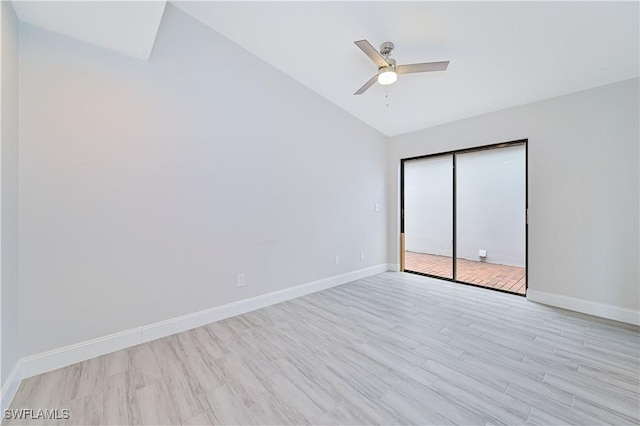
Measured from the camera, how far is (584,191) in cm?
278

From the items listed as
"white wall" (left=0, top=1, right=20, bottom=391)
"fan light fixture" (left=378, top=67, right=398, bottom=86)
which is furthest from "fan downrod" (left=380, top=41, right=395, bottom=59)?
"white wall" (left=0, top=1, right=20, bottom=391)

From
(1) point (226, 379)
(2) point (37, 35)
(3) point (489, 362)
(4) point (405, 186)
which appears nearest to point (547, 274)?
(3) point (489, 362)

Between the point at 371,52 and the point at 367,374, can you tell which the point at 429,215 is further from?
the point at 367,374

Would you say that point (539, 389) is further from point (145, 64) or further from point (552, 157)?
point (145, 64)

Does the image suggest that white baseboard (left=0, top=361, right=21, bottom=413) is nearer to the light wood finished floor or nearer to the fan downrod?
the light wood finished floor

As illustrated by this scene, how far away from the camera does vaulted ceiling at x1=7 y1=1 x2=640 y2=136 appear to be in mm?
1867

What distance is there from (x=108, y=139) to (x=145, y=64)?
77 centimetres

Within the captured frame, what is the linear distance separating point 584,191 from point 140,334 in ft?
15.6

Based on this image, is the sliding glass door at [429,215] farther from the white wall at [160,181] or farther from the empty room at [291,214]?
the white wall at [160,181]

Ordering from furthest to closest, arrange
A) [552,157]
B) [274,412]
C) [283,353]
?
[552,157] < [283,353] < [274,412]

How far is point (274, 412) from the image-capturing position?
4.75 ft

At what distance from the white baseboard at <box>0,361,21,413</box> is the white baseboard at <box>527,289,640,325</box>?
4.80 meters

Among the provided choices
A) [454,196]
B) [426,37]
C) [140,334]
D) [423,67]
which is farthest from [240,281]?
[454,196]

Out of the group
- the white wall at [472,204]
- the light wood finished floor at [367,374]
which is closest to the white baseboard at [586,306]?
the light wood finished floor at [367,374]
